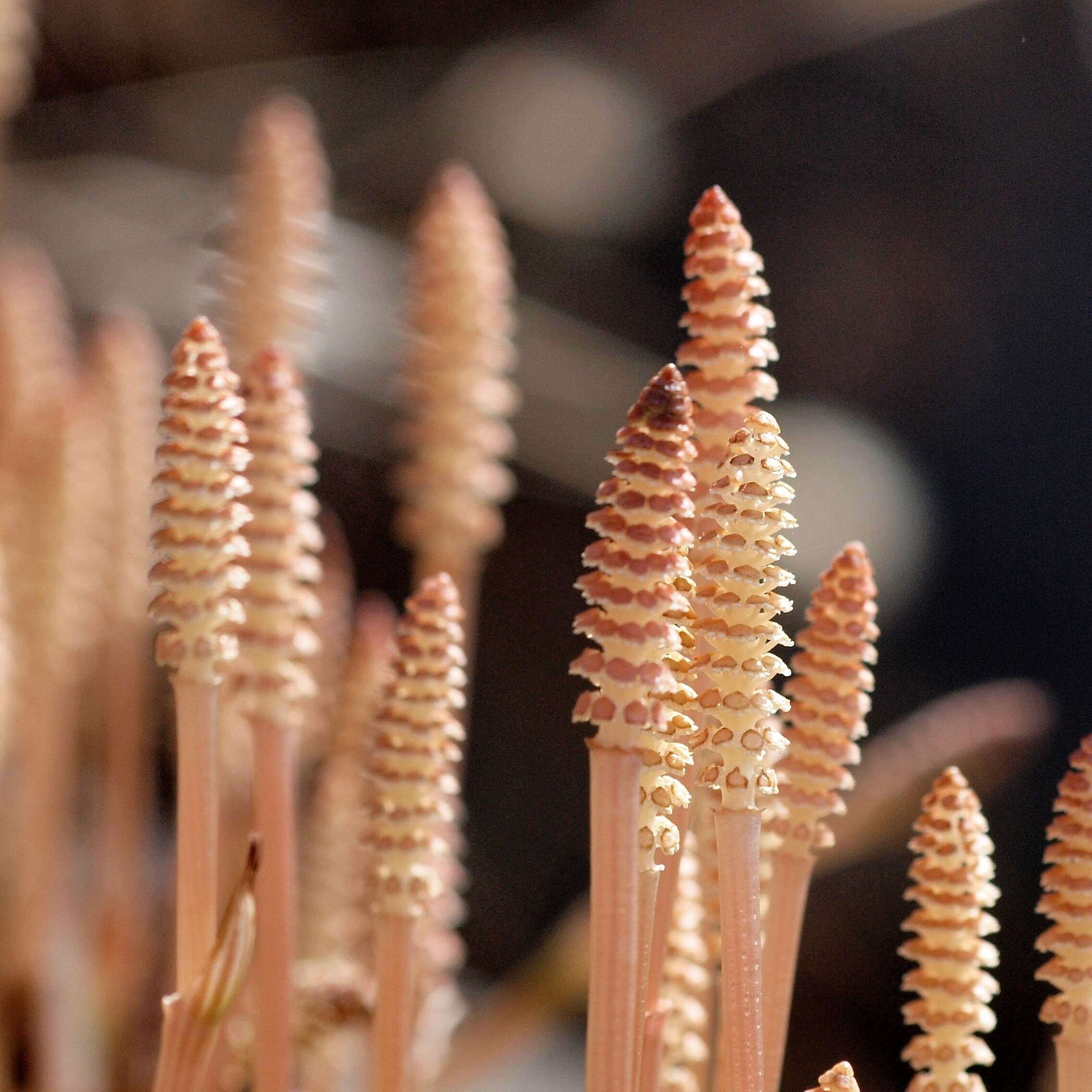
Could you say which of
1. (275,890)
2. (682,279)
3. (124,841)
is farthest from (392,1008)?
(682,279)

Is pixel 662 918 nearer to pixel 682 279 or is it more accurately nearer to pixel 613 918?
pixel 613 918

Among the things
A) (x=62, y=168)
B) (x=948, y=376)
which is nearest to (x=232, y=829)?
(x=948, y=376)

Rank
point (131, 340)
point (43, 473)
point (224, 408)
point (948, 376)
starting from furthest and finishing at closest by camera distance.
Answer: point (948, 376)
point (131, 340)
point (43, 473)
point (224, 408)

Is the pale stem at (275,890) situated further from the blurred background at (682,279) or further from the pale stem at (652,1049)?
the blurred background at (682,279)

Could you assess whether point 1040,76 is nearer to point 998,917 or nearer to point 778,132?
point 778,132

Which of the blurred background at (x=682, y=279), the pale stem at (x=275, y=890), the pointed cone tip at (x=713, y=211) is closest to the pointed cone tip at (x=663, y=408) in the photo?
the pointed cone tip at (x=713, y=211)

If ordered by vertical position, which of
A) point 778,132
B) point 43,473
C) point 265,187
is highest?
point 778,132

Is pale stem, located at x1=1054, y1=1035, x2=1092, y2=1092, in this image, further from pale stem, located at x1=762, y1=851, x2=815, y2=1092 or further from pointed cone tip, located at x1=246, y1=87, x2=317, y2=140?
pointed cone tip, located at x1=246, y1=87, x2=317, y2=140
